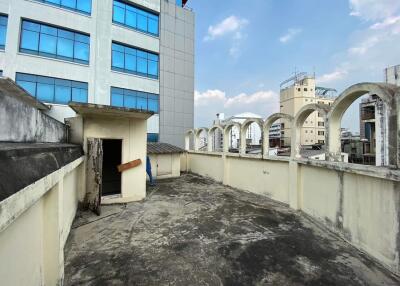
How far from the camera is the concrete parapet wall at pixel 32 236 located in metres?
1.64

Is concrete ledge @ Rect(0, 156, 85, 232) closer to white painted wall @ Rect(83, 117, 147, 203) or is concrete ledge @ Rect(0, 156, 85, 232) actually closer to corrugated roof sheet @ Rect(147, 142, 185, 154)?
white painted wall @ Rect(83, 117, 147, 203)

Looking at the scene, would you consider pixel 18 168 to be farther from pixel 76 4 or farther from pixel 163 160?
pixel 76 4

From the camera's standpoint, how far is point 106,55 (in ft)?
45.8

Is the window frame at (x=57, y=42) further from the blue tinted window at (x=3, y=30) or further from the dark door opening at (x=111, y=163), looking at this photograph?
the dark door opening at (x=111, y=163)

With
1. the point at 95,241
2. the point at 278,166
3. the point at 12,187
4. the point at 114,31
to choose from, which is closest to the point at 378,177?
the point at 278,166

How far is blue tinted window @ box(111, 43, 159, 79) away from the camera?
47.5 ft

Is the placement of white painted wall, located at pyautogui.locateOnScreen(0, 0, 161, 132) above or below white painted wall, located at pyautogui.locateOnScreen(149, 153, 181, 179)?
above

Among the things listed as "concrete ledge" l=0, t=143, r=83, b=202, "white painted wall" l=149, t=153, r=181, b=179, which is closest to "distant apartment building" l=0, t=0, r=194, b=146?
"white painted wall" l=149, t=153, r=181, b=179

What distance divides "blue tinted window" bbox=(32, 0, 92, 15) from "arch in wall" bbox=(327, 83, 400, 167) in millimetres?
15358

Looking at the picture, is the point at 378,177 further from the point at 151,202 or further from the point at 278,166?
the point at 151,202

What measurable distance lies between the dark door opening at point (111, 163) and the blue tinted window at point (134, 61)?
673 centimetres

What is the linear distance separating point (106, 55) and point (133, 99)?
10.6 feet

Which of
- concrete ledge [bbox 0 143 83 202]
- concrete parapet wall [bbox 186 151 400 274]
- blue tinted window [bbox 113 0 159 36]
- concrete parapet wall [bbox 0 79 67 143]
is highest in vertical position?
blue tinted window [bbox 113 0 159 36]

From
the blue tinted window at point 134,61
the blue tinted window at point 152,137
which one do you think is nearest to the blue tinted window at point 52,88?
the blue tinted window at point 134,61
